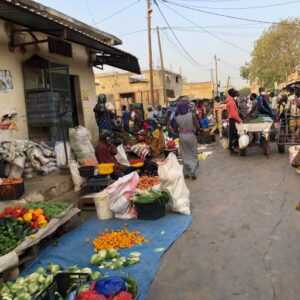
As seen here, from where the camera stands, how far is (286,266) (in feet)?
13.8

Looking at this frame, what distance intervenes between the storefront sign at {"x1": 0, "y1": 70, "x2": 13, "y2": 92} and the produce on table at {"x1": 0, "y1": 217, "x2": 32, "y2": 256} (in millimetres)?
4087

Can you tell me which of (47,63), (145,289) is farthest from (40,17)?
(145,289)

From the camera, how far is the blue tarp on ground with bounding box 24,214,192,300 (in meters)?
4.29

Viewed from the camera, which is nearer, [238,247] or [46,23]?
[238,247]

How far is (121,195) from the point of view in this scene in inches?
253

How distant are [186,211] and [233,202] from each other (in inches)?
43.4

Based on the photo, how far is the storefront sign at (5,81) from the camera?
8080 mm

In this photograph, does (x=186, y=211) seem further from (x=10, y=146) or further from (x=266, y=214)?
(x=10, y=146)

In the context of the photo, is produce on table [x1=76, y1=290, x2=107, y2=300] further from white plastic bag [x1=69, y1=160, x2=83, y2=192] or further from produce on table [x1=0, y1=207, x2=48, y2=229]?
white plastic bag [x1=69, y1=160, x2=83, y2=192]

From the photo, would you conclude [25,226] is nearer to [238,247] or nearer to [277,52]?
[238,247]

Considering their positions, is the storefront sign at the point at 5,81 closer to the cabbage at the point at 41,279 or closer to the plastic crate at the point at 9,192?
the plastic crate at the point at 9,192

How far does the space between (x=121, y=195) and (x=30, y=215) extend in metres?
1.78

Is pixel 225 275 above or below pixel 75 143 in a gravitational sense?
below

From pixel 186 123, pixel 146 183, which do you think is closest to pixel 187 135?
pixel 186 123
